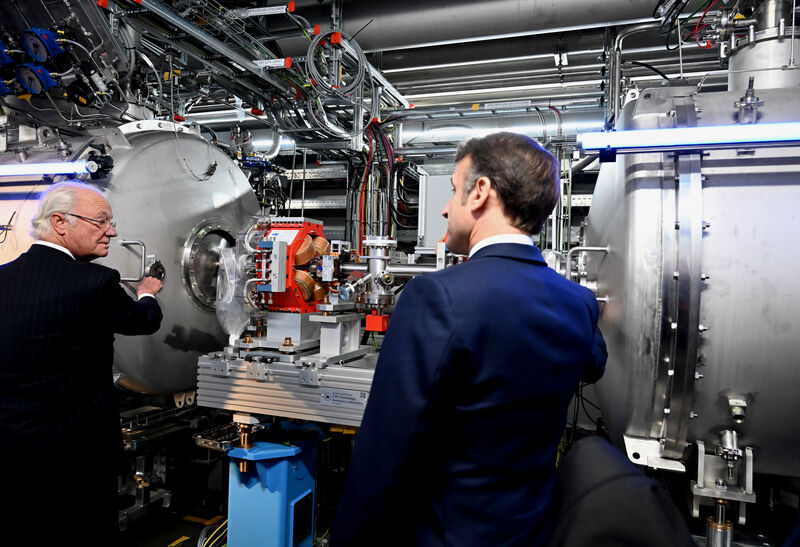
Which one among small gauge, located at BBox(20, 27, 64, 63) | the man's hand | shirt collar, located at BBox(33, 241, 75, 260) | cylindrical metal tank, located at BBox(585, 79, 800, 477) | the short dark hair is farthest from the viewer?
the man's hand

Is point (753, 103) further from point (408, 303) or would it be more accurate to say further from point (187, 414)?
point (187, 414)

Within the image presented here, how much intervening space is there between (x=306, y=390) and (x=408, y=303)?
1.40m

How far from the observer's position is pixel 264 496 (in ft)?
7.06

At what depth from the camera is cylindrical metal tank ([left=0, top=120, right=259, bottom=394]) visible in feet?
7.55

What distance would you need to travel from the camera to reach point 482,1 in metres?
2.76

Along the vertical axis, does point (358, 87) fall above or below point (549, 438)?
above

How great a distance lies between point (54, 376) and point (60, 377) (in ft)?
0.06

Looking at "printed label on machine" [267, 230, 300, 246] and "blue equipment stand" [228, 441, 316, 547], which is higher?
"printed label on machine" [267, 230, 300, 246]

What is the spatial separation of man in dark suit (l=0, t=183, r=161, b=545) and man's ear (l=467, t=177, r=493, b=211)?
4.72 ft

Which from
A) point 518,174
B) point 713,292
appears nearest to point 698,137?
point 713,292

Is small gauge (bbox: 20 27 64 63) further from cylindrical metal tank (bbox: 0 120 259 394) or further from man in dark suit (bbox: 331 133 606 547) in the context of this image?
man in dark suit (bbox: 331 133 606 547)

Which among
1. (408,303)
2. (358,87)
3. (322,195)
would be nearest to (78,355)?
(408,303)

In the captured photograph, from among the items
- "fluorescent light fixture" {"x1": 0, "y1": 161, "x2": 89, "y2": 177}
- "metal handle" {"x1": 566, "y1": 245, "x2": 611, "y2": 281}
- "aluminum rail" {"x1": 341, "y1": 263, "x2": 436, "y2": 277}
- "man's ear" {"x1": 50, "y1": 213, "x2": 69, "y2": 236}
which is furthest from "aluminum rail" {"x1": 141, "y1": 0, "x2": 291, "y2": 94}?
"metal handle" {"x1": 566, "y1": 245, "x2": 611, "y2": 281}

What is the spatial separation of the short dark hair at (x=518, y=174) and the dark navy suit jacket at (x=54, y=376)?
4.81 feet
